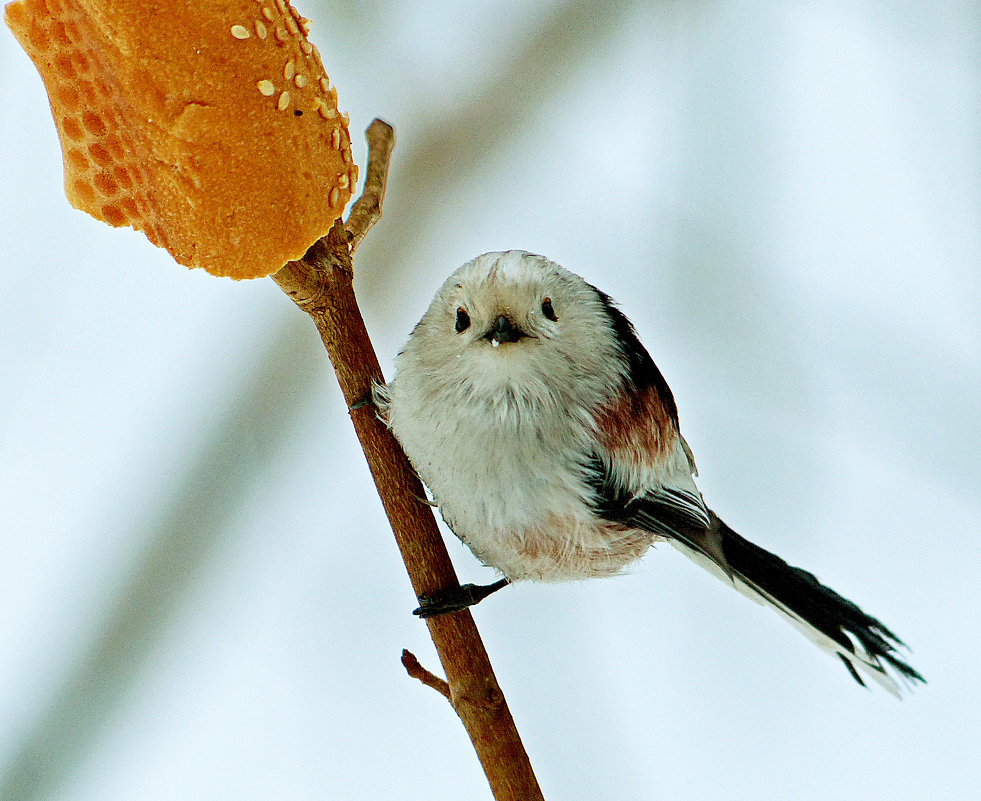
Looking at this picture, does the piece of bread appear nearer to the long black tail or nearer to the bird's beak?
the bird's beak

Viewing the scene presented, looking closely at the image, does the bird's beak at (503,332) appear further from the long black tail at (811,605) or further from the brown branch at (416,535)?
the long black tail at (811,605)

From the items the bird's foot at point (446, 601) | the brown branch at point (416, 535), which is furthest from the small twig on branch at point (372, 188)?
the bird's foot at point (446, 601)

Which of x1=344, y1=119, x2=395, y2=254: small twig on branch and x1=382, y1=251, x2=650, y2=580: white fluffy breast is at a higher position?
x1=344, y1=119, x2=395, y2=254: small twig on branch

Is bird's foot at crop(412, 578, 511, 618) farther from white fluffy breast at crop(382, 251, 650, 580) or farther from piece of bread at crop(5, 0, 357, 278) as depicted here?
piece of bread at crop(5, 0, 357, 278)

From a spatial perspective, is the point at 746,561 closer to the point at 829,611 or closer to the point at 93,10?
the point at 829,611

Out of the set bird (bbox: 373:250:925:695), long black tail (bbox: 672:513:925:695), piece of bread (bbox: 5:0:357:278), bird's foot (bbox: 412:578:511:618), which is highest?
piece of bread (bbox: 5:0:357:278)

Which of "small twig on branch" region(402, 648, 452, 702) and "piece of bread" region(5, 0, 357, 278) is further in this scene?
"small twig on branch" region(402, 648, 452, 702)

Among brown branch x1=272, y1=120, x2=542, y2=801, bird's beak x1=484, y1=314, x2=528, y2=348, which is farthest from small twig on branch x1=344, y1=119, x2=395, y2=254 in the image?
bird's beak x1=484, y1=314, x2=528, y2=348
